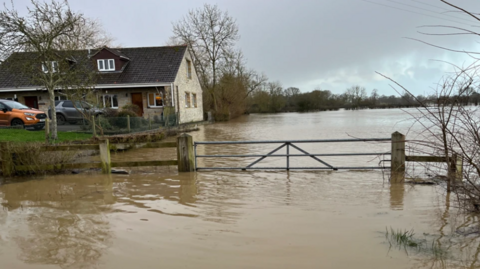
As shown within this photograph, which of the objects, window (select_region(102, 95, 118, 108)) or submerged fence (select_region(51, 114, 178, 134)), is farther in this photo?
window (select_region(102, 95, 118, 108))

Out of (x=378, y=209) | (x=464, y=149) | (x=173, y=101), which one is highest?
(x=173, y=101)

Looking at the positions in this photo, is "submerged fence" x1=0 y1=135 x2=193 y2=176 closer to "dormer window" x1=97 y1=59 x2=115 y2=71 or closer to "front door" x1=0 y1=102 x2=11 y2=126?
"front door" x1=0 y1=102 x2=11 y2=126

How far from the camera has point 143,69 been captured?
26.3 meters

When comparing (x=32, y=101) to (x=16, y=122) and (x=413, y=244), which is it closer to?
(x=16, y=122)

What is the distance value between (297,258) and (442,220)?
2.60 m

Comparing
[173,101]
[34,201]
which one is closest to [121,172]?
[34,201]

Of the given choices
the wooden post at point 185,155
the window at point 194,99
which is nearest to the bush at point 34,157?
the wooden post at point 185,155

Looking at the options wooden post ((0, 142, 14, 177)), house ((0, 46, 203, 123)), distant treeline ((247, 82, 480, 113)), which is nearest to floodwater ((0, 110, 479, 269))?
wooden post ((0, 142, 14, 177))

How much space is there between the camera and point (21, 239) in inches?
171

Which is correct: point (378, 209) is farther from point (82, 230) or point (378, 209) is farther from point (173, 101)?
point (173, 101)

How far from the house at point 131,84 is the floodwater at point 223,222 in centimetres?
1779

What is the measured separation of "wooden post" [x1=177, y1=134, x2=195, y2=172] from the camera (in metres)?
8.09

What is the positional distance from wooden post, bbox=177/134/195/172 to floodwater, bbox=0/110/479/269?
374 mm

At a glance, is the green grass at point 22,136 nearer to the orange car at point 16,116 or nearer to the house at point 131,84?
the orange car at point 16,116
